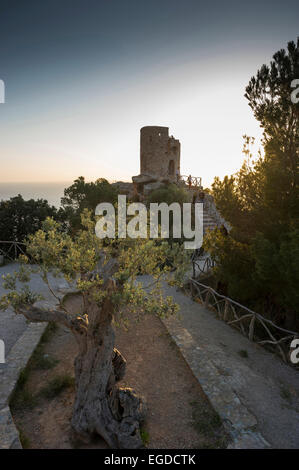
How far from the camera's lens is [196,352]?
27.7ft

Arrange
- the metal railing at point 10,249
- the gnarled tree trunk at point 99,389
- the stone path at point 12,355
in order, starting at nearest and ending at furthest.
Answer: the stone path at point 12,355
the gnarled tree trunk at point 99,389
the metal railing at point 10,249

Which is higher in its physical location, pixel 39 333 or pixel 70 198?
pixel 70 198

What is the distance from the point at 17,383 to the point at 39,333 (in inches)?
97.4

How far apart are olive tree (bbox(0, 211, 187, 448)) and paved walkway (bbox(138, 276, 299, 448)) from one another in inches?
73.2

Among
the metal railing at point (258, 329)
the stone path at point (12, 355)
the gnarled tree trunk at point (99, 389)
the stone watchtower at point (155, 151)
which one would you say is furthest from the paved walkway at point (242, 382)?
the stone watchtower at point (155, 151)

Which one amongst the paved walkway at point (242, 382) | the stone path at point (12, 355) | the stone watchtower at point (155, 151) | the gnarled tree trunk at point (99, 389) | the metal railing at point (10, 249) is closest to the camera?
the stone path at point (12, 355)

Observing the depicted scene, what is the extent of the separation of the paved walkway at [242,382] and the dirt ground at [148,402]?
1.07 feet

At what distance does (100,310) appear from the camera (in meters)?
6.14

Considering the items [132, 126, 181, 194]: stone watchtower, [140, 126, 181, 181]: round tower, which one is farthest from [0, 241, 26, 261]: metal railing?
[140, 126, 181, 181]: round tower

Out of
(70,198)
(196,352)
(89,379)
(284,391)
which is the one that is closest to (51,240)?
(89,379)

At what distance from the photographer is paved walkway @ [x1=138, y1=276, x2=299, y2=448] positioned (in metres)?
5.67

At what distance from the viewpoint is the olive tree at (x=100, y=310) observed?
5.57m

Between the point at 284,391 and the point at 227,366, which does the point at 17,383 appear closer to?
the point at 227,366

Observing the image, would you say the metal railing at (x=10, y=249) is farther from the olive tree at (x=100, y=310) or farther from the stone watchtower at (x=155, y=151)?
the stone watchtower at (x=155, y=151)
